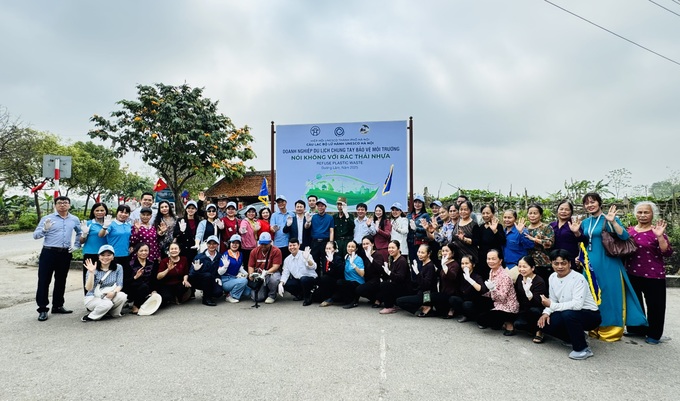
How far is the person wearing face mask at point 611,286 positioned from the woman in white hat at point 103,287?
6.32 m

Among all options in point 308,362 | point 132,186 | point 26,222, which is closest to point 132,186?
point 132,186

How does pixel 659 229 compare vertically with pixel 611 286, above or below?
above

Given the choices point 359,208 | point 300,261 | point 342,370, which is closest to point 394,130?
point 359,208

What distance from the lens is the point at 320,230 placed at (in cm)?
717

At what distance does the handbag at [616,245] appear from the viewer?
14.9 feet

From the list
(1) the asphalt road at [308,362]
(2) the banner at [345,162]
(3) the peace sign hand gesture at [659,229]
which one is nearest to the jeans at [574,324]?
(1) the asphalt road at [308,362]

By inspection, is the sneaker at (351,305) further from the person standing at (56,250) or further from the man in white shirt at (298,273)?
the person standing at (56,250)

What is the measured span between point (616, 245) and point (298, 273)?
4.55 m

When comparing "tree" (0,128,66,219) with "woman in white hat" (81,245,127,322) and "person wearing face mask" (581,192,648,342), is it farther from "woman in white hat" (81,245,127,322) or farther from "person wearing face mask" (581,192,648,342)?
"person wearing face mask" (581,192,648,342)

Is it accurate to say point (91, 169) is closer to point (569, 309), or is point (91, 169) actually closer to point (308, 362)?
point (308, 362)

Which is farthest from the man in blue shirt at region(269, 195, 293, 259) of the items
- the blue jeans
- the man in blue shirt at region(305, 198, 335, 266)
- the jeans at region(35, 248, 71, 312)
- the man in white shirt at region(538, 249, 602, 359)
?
the man in white shirt at region(538, 249, 602, 359)

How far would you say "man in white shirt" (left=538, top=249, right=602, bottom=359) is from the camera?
4070 millimetres

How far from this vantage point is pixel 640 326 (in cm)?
467

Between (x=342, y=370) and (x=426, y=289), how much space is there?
2426 millimetres
